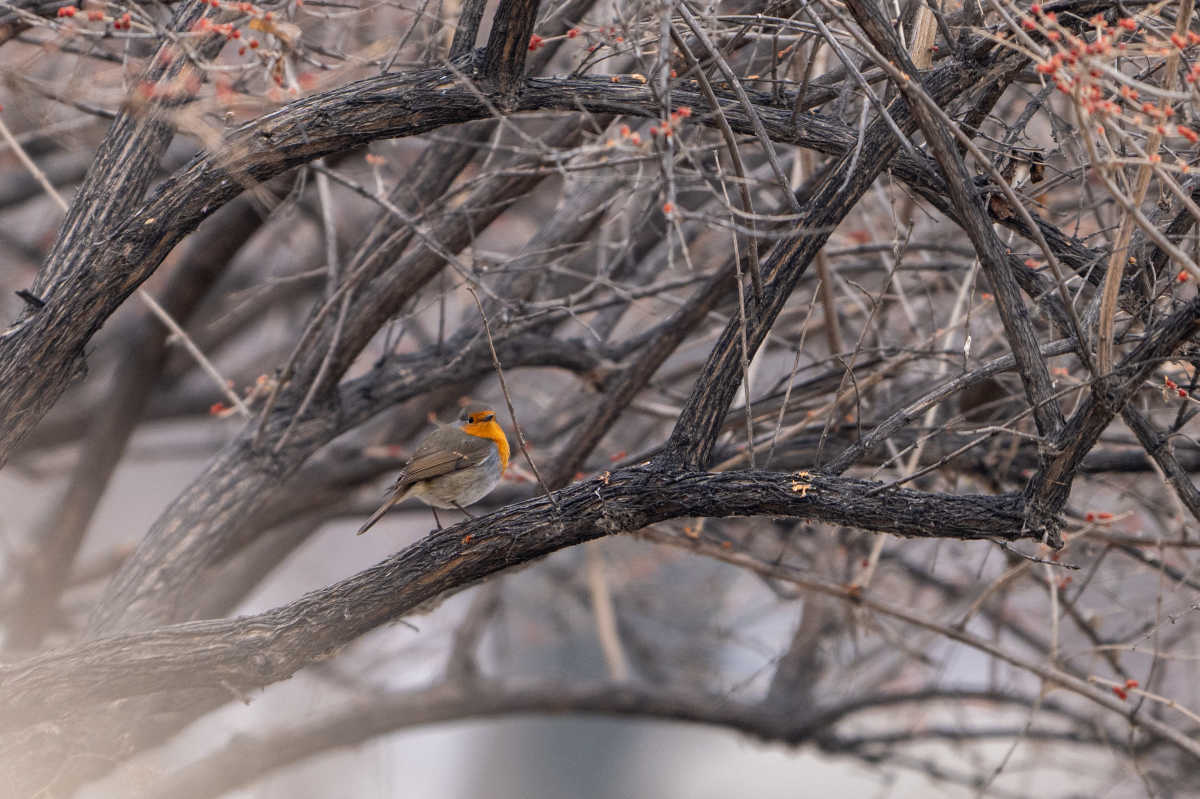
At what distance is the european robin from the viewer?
406 cm

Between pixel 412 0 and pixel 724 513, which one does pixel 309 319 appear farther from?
pixel 412 0

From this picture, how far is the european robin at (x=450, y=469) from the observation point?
406cm

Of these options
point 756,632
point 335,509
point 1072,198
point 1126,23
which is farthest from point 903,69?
point 756,632

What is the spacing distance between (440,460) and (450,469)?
50 millimetres

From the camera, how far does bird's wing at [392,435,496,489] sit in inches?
159

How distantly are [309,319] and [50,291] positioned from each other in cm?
146

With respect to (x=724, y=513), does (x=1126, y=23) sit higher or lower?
higher

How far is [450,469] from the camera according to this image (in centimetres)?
407

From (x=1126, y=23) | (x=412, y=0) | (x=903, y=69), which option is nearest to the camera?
(x=1126, y=23)

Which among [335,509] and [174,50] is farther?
[335,509]

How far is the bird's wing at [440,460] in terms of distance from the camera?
13.3 ft

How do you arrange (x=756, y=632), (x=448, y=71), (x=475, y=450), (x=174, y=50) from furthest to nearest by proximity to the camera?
(x=756, y=632) → (x=475, y=450) → (x=174, y=50) → (x=448, y=71)

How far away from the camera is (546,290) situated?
5.84 metres

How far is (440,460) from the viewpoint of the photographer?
160 inches
